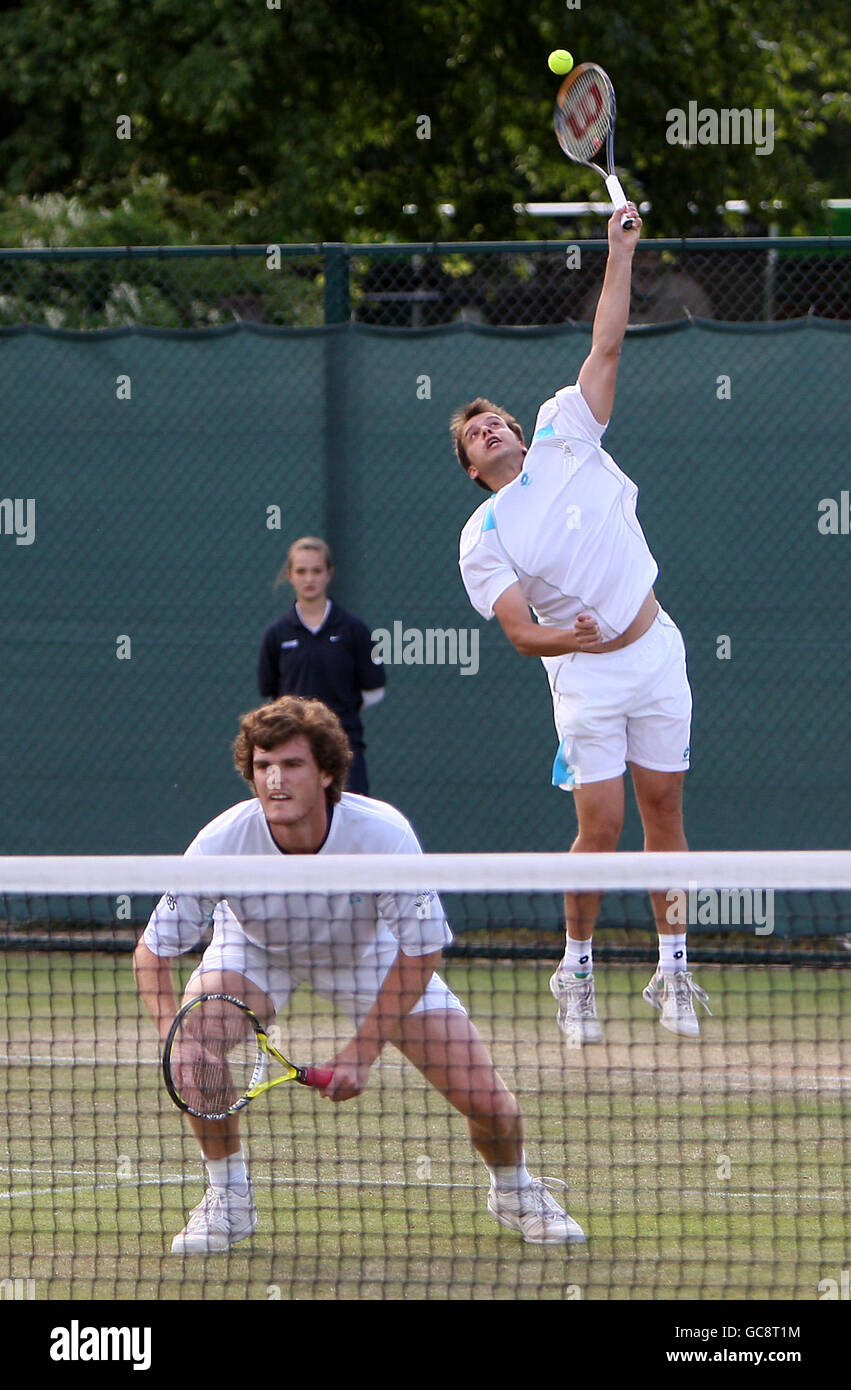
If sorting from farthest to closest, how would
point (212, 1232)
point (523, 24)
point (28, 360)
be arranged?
point (523, 24)
point (28, 360)
point (212, 1232)

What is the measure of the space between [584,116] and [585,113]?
0.01 m

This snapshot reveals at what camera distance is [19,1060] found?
18.3 ft

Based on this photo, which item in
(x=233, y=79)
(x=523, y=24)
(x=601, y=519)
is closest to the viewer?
(x=601, y=519)

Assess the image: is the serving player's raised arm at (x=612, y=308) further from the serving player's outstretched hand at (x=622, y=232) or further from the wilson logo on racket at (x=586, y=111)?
the wilson logo on racket at (x=586, y=111)

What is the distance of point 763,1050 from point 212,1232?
2475mm

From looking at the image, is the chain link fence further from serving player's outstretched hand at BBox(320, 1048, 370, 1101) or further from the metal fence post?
serving player's outstretched hand at BBox(320, 1048, 370, 1101)

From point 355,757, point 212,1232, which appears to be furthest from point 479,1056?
point 355,757

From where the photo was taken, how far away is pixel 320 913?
3967 mm

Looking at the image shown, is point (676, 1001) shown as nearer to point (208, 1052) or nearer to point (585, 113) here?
point (208, 1052)

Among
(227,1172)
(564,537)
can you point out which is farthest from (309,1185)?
(564,537)

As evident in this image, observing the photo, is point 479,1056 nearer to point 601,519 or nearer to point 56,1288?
point 56,1288

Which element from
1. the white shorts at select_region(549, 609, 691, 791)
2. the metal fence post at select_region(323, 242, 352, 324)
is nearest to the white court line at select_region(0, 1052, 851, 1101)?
the white shorts at select_region(549, 609, 691, 791)

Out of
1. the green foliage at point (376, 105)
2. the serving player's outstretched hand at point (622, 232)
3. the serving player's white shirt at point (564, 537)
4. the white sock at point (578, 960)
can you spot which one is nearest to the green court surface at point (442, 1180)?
the white sock at point (578, 960)

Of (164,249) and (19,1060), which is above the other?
(164,249)
